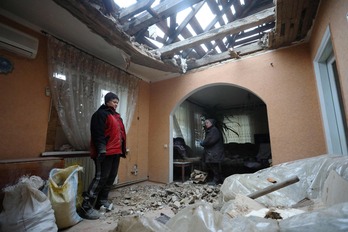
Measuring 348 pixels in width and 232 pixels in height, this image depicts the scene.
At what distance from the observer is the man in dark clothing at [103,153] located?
2037 millimetres

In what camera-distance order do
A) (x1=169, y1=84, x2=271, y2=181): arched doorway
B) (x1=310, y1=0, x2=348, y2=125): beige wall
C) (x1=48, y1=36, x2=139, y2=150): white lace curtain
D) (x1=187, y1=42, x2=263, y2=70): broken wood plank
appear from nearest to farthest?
(x1=310, y1=0, x2=348, y2=125): beige wall, (x1=48, y1=36, x2=139, y2=150): white lace curtain, (x1=187, y1=42, x2=263, y2=70): broken wood plank, (x1=169, y1=84, x2=271, y2=181): arched doorway

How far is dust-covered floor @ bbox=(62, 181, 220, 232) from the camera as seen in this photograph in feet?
5.90

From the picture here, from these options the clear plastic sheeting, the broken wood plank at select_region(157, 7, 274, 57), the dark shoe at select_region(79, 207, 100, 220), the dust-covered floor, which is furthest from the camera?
the broken wood plank at select_region(157, 7, 274, 57)

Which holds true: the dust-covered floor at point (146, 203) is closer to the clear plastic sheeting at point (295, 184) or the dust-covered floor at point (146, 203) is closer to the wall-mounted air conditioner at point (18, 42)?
the clear plastic sheeting at point (295, 184)

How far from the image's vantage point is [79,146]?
254 cm

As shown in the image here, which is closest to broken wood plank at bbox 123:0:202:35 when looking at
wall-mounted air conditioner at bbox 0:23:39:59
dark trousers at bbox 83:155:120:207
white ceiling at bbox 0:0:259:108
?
white ceiling at bbox 0:0:259:108

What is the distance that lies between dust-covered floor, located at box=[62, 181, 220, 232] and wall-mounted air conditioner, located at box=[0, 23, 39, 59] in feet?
6.92

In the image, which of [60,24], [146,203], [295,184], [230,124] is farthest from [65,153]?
[230,124]

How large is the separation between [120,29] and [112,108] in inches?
41.7

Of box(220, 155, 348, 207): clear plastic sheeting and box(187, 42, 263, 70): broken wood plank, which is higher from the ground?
box(187, 42, 263, 70): broken wood plank

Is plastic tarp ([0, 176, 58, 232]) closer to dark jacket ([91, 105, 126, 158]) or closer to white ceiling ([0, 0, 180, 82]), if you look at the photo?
dark jacket ([91, 105, 126, 158])

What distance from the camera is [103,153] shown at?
2061 mm

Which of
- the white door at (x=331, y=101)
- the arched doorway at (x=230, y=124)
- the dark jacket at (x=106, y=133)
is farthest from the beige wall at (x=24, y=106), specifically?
the white door at (x=331, y=101)

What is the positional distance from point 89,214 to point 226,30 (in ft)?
9.59
